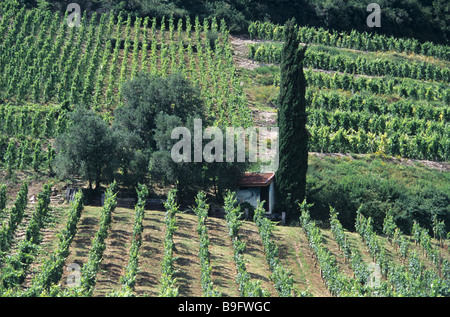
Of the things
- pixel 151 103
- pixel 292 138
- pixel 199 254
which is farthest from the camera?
pixel 151 103

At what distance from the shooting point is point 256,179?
3925 cm

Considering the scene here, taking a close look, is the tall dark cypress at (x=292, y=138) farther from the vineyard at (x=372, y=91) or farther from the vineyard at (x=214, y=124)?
the vineyard at (x=372, y=91)

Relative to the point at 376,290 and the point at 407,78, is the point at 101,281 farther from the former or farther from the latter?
the point at 407,78

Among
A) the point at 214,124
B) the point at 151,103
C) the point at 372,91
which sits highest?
the point at 151,103

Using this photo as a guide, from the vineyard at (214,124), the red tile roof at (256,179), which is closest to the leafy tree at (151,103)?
the vineyard at (214,124)

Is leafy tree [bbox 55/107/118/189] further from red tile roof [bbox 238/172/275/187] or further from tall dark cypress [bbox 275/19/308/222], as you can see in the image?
tall dark cypress [bbox 275/19/308/222]

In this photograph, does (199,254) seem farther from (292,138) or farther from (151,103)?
(151,103)

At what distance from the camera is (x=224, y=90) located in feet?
170

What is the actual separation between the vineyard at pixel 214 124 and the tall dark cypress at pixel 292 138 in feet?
3.77

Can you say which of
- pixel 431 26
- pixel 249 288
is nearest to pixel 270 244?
pixel 249 288

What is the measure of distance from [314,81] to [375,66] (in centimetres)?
622

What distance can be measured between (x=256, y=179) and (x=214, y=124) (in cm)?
348

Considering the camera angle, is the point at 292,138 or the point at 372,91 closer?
the point at 292,138

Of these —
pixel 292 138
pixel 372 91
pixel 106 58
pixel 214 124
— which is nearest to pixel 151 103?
pixel 214 124
